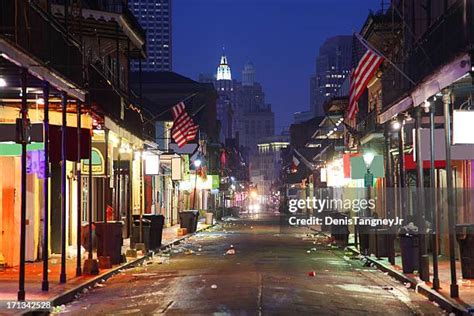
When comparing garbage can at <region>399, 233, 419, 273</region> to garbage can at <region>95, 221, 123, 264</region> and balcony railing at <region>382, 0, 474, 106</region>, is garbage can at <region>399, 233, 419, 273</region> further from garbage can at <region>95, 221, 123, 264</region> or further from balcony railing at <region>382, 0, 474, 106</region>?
garbage can at <region>95, 221, 123, 264</region>

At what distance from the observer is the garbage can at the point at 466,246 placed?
1803 centimetres

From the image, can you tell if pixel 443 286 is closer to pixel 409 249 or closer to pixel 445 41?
pixel 409 249

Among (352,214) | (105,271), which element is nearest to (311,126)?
(352,214)

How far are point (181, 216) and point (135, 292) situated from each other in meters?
29.0

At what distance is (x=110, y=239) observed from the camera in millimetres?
23344

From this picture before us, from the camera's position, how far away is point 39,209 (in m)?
25.4

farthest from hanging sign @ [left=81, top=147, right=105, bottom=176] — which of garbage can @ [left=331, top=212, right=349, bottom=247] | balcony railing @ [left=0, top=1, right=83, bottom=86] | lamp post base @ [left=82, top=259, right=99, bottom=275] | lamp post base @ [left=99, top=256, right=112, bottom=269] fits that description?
garbage can @ [left=331, top=212, right=349, bottom=247]

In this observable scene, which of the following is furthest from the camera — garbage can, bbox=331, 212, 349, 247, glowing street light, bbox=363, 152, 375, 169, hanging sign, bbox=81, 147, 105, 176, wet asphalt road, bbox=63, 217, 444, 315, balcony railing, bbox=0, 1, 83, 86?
garbage can, bbox=331, 212, 349, 247

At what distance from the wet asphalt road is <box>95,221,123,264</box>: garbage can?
77 cm

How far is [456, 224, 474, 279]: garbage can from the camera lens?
18031mm

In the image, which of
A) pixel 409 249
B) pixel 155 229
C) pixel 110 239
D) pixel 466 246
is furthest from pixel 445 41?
pixel 155 229

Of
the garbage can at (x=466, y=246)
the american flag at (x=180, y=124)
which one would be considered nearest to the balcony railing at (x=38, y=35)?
the garbage can at (x=466, y=246)

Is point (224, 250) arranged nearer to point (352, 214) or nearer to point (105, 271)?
point (105, 271)

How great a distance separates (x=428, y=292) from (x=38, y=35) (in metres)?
8.68
